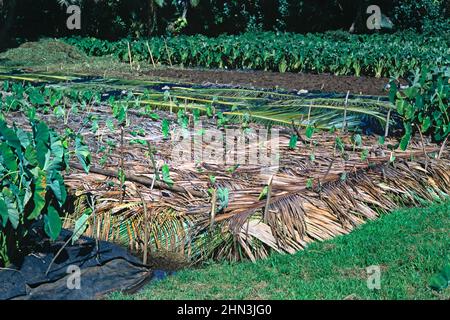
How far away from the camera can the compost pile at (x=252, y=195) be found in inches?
225

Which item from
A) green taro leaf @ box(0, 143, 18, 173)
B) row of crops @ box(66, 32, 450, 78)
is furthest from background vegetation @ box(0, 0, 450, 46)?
green taro leaf @ box(0, 143, 18, 173)

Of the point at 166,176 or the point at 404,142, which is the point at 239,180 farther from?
the point at 404,142

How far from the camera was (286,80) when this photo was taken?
1580 cm

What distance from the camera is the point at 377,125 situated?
8430 millimetres

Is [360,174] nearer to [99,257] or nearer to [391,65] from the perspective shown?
[99,257]

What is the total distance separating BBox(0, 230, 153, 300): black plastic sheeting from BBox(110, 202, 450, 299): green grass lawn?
169 millimetres

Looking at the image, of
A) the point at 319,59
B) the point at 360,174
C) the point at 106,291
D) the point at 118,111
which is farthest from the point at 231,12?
the point at 106,291

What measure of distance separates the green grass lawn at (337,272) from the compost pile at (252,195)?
0.22 m

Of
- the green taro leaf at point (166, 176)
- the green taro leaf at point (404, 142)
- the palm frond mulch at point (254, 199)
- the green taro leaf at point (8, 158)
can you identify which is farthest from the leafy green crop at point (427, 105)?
the green taro leaf at point (8, 158)

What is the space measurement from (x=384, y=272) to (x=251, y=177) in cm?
187

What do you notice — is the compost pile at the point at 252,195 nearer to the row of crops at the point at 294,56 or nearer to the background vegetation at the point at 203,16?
the row of crops at the point at 294,56

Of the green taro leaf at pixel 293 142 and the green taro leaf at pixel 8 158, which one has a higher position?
the green taro leaf at pixel 8 158

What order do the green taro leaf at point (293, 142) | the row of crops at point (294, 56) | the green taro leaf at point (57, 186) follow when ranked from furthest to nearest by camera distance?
1. the row of crops at point (294, 56)
2. the green taro leaf at point (293, 142)
3. the green taro leaf at point (57, 186)

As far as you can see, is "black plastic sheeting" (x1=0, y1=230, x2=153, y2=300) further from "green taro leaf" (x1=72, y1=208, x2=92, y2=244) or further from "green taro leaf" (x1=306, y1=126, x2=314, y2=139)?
"green taro leaf" (x1=306, y1=126, x2=314, y2=139)
